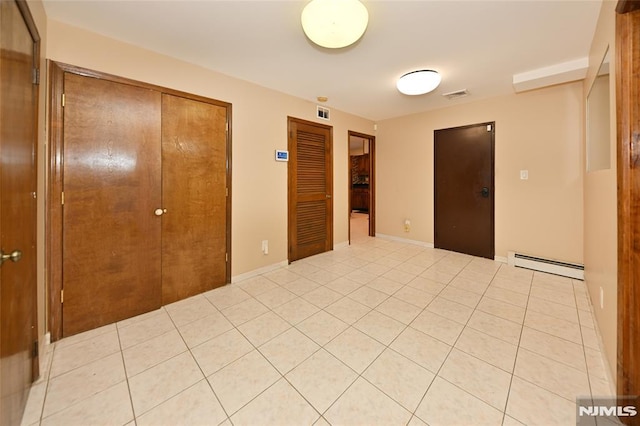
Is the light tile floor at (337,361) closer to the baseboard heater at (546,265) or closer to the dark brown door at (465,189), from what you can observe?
the baseboard heater at (546,265)

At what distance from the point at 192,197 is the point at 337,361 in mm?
2095

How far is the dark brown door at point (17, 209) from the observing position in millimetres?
1093

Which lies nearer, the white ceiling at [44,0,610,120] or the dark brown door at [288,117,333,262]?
the white ceiling at [44,0,610,120]

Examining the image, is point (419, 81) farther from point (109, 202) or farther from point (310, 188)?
point (109, 202)

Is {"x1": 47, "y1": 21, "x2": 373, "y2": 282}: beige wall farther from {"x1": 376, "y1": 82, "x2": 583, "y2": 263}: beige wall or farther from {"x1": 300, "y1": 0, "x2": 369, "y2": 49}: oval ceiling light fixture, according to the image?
{"x1": 376, "y1": 82, "x2": 583, "y2": 263}: beige wall

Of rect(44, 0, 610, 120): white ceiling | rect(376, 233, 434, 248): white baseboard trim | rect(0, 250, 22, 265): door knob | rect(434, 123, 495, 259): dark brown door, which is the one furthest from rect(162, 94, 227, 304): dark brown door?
rect(434, 123, 495, 259): dark brown door

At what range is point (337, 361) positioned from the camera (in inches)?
65.0

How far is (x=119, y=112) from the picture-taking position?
2.11 m

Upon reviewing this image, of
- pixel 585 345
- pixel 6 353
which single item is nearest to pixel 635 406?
pixel 585 345

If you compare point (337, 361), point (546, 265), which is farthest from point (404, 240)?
point (337, 361)

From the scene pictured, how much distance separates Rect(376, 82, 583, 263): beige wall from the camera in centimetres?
299

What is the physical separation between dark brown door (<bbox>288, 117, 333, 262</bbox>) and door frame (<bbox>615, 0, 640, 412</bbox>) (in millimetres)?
3005

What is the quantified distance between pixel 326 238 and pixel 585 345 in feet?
10.0

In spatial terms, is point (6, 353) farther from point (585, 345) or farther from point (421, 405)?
point (585, 345)
